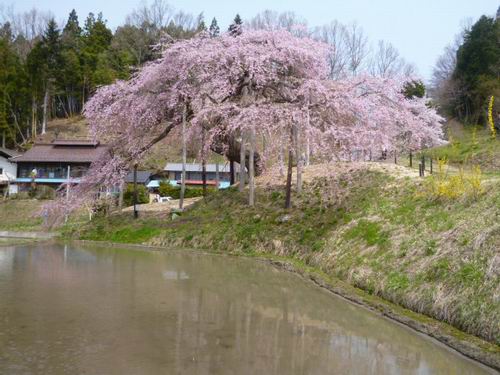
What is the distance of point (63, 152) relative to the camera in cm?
4900

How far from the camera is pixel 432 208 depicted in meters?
12.8

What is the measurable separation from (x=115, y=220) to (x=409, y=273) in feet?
53.7

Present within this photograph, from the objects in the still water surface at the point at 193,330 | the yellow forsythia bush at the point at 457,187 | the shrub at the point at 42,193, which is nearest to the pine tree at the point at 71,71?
the shrub at the point at 42,193

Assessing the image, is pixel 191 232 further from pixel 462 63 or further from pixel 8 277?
pixel 462 63

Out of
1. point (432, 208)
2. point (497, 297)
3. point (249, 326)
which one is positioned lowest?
point (249, 326)

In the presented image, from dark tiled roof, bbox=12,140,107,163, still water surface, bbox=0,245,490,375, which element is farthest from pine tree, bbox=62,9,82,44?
still water surface, bbox=0,245,490,375

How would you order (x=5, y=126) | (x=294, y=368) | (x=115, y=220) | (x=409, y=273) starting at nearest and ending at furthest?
(x=294, y=368), (x=409, y=273), (x=115, y=220), (x=5, y=126)

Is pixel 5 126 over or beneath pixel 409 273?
over

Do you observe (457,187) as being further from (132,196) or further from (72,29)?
(72,29)

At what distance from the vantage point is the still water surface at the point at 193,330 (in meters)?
6.00

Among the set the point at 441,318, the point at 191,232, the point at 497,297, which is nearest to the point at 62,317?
the point at 441,318

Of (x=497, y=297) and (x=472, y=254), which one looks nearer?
(x=497, y=297)

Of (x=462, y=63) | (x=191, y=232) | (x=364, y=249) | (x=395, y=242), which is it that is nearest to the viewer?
(x=395, y=242)

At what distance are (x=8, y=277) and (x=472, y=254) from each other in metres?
9.59
